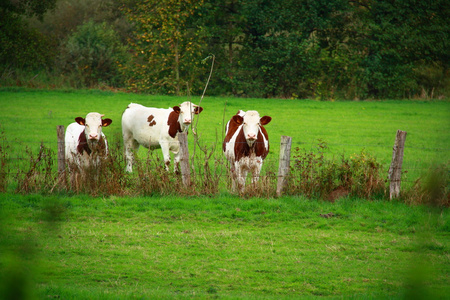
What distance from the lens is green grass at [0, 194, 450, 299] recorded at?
508cm

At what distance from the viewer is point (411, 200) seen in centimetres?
834

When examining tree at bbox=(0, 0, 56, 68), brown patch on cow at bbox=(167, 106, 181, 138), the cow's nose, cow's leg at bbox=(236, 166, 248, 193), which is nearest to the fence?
cow's leg at bbox=(236, 166, 248, 193)

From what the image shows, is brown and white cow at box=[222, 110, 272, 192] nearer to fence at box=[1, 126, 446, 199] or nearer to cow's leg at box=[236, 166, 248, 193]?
cow's leg at box=[236, 166, 248, 193]

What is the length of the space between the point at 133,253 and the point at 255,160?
12.1ft

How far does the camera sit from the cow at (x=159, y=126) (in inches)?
441

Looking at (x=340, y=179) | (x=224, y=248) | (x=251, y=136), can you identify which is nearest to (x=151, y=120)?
(x=251, y=136)

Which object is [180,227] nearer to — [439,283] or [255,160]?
[255,160]

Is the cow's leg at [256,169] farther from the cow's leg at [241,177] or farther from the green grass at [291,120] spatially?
the green grass at [291,120]

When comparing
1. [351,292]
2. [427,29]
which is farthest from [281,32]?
[351,292]

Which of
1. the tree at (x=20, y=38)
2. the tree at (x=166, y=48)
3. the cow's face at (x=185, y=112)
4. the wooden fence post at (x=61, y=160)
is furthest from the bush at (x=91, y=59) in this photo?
the wooden fence post at (x=61, y=160)

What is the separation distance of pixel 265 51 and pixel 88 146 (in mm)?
23760

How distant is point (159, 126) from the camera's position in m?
11.8

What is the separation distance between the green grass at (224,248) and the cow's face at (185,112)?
8.65 feet

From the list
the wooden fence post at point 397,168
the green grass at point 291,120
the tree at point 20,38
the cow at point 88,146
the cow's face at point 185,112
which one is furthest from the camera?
the tree at point 20,38
